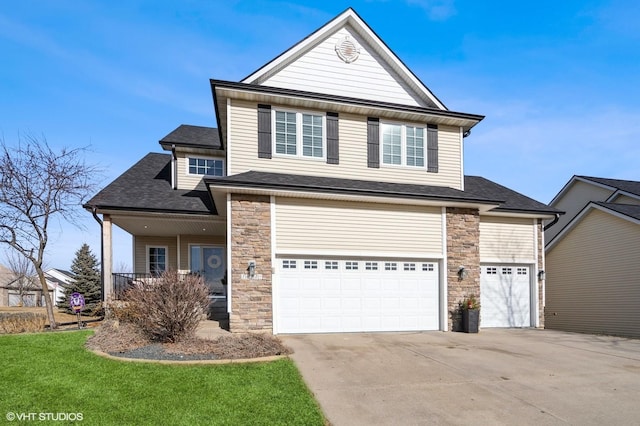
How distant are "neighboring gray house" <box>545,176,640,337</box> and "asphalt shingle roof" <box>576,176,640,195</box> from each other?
0.45 feet

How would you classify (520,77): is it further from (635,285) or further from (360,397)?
(360,397)

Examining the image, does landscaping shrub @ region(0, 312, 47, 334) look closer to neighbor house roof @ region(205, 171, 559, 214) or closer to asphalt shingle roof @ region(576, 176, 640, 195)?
neighbor house roof @ region(205, 171, 559, 214)

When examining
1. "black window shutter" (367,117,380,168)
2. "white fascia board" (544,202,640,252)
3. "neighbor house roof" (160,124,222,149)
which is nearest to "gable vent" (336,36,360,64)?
"black window shutter" (367,117,380,168)

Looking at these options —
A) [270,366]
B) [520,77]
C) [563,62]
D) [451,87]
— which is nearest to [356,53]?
[451,87]

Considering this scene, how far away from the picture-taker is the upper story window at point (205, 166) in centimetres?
1591

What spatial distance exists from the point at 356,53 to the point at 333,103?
8.43 ft

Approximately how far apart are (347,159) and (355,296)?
4.50 meters

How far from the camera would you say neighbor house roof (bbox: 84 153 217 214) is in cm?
1252

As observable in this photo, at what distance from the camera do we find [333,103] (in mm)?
12578

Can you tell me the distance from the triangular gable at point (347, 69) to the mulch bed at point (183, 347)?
27.3ft

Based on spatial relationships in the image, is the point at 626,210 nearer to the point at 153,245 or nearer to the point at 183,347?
the point at 183,347

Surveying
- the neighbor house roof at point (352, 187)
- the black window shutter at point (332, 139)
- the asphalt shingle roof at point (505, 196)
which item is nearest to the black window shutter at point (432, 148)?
the neighbor house roof at point (352, 187)

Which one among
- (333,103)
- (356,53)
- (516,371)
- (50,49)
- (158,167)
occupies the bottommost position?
(516,371)

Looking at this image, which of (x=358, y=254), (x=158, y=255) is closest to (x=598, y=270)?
(x=358, y=254)
